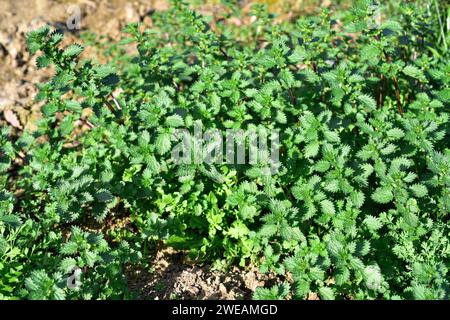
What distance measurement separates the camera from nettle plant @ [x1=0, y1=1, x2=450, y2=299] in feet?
11.9

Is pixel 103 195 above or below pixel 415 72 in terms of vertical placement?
below

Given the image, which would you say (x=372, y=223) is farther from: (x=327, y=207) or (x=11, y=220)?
(x=11, y=220)

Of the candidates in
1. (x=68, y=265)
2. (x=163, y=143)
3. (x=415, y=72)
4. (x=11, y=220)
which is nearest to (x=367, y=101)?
(x=415, y=72)

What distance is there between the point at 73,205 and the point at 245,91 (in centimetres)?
162

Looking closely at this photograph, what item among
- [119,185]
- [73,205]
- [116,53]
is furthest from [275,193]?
[116,53]

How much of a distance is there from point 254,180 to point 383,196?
3.41 ft

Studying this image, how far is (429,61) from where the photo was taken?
4.66 metres

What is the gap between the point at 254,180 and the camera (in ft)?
14.1

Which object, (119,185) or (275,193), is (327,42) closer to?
(275,193)

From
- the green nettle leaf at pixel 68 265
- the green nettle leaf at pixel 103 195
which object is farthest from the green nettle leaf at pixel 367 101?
the green nettle leaf at pixel 68 265

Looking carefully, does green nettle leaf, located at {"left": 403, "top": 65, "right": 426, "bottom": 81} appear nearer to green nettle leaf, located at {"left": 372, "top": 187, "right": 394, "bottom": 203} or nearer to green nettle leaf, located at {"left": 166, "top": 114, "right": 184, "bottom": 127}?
green nettle leaf, located at {"left": 372, "top": 187, "right": 394, "bottom": 203}

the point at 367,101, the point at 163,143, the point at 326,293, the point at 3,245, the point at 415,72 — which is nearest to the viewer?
the point at 326,293

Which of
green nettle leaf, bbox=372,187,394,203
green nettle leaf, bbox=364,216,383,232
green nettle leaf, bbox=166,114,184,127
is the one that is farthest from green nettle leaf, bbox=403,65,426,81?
green nettle leaf, bbox=166,114,184,127

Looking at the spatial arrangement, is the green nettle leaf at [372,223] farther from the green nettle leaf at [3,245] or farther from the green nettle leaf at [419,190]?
the green nettle leaf at [3,245]
